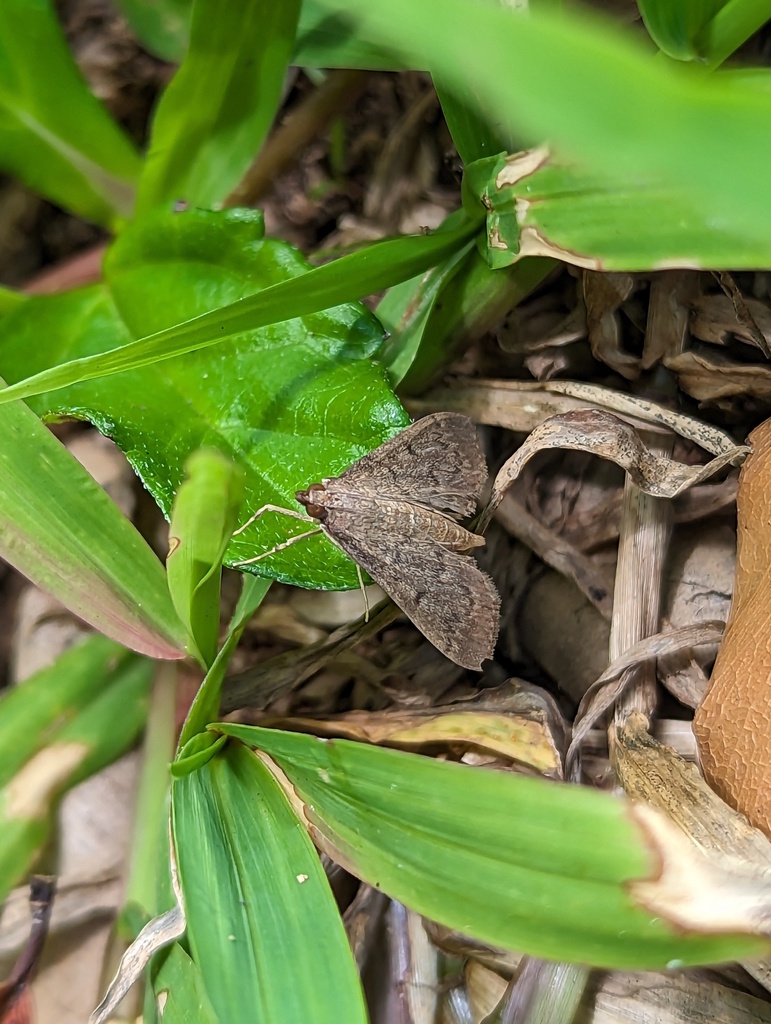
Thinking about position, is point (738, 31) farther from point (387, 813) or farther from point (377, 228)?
point (387, 813)

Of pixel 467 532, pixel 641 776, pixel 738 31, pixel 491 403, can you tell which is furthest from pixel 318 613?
pixel 738 31

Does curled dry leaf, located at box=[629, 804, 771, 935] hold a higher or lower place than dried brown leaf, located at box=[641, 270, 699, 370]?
lower

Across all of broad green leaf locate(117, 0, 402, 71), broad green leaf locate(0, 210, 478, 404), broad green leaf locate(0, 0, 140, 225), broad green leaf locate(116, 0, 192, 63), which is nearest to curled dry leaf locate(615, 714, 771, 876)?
broad green leaf locate(0, 210, 478, 404)

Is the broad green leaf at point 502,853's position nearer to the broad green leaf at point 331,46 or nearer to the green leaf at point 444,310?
the green leaf at point 444,310

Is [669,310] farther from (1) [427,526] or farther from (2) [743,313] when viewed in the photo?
(1) [427,526]

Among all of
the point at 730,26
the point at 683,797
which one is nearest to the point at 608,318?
the point at 730,26

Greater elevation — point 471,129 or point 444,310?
A: point 471,129

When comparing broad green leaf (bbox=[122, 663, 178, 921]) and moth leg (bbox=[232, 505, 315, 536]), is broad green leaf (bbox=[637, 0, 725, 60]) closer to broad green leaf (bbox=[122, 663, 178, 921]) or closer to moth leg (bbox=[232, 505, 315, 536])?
moth leg (bbox=[232, 505, 315, 536])
